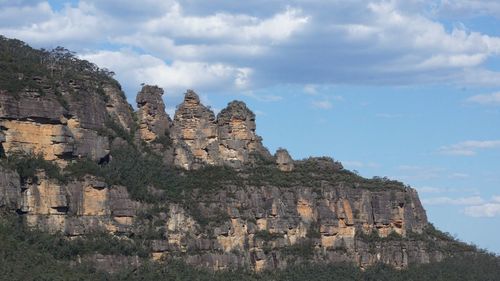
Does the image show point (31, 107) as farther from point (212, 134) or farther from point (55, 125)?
point (212, 134)

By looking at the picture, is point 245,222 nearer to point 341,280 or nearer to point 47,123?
point 341,280

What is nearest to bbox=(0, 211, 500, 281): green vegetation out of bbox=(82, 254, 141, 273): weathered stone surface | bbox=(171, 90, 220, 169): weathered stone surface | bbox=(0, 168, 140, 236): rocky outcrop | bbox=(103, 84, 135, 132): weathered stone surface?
bbox=(82, 254, 141, 273): weathered stone surface

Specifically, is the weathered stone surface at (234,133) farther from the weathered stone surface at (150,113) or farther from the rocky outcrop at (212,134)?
the weathered stone surface at (150,113)

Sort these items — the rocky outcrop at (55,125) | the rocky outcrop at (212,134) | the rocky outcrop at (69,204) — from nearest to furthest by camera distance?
the rocky outcrop at (69,204)
the rocky outcrop at (55,125)
the rocky outcrop at (212,134)

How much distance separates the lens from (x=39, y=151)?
364 ft

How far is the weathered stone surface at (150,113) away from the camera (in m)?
132

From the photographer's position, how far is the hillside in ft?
355

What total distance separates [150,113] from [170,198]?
38.6 ft

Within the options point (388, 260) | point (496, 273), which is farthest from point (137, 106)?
point (496, 273)

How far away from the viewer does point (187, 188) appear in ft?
419

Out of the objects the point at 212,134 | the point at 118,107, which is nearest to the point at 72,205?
the point at 118,107

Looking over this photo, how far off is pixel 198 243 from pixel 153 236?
226 inches

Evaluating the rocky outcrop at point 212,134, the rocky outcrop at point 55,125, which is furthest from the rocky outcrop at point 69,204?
the rocky outcrop at point 212,134

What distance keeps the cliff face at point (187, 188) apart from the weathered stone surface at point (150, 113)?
0.09m
